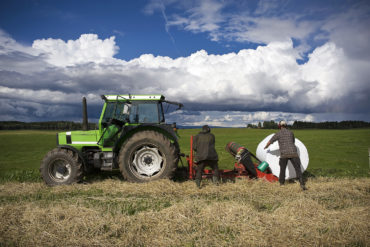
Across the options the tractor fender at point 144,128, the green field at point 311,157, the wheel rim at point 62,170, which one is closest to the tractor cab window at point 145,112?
the tractor fender at point 144,128

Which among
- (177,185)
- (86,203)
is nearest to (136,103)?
(177,185)

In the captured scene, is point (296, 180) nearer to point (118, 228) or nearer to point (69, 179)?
point (118, 228)

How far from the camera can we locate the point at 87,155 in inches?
293

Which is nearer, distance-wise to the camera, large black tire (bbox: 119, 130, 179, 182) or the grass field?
the grass field

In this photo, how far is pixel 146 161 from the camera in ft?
23.5

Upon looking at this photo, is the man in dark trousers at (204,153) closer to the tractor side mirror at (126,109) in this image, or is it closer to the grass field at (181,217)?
the grass field at (181,217)

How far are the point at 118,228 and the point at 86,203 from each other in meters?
1.65

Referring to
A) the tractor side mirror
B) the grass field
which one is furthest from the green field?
the tractor side mirror

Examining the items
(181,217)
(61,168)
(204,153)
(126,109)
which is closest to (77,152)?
(61,168)

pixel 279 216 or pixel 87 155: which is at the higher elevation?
pixel 87 155

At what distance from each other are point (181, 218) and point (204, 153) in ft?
8.80

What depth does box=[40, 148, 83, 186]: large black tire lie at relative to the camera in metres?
7.06

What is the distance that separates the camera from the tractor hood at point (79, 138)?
763cm

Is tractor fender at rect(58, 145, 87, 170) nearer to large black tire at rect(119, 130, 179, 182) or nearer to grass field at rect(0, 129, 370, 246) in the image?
grass field at rect(0, 129, 370, 246)
